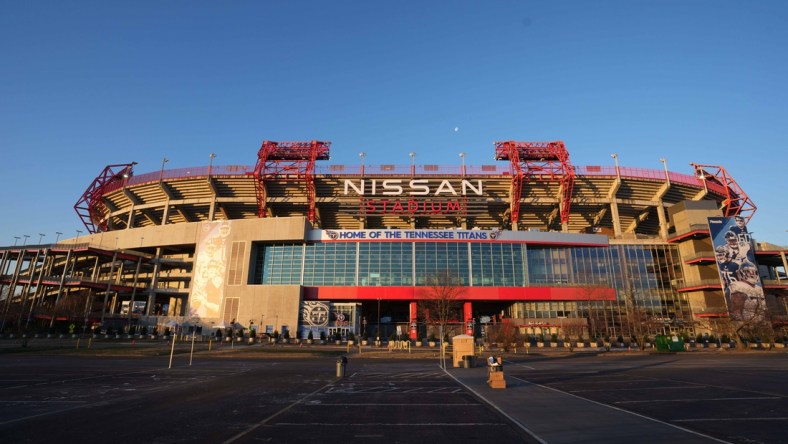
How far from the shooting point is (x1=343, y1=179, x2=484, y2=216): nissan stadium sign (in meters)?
68.2

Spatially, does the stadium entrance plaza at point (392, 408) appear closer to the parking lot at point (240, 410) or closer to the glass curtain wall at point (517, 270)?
the parking lot at point (240, 410)

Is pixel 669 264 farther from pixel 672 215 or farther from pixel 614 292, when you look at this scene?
pixel 614 292

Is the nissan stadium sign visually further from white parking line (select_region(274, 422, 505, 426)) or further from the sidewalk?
white parking line (select_region(274, 422, 505, 426))

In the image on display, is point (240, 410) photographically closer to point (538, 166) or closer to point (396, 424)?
point (396, 424)

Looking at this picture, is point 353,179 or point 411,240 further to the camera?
point 353,179

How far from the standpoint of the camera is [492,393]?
603 inches

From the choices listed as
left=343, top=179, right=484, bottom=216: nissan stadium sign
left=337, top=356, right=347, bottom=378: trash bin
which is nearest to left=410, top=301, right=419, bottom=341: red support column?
left=343, top=179, right=484, bottom=216: nissan stadium sign

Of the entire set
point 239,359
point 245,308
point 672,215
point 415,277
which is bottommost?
point 239,359

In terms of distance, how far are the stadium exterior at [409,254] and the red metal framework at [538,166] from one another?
0.79 feet

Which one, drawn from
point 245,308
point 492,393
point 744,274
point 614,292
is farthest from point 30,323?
point 744,274

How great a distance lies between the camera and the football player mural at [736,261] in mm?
57816

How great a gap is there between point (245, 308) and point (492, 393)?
53938 millimetres

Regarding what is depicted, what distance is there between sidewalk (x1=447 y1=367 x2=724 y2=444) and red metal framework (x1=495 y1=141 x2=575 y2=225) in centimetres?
5792

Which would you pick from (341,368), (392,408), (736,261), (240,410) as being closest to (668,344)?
(736,261)
